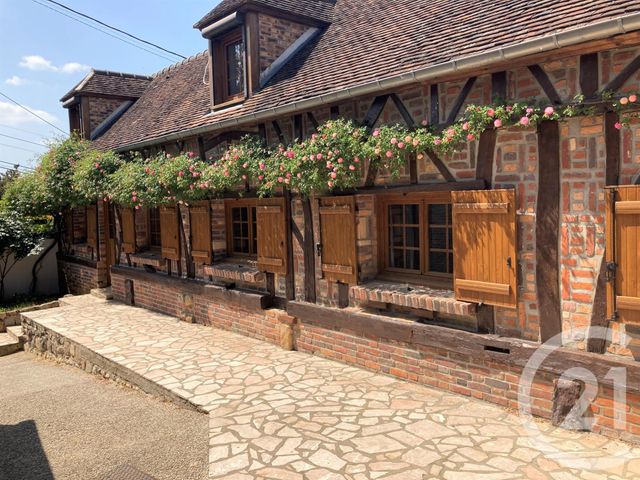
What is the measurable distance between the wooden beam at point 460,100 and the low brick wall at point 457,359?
2171mm

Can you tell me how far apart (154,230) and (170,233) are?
6.29 feet

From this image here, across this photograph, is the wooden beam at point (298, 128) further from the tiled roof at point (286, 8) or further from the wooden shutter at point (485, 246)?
the tiled roof at point (286, 8)

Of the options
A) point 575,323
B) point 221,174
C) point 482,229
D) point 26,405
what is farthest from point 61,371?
point 575,323

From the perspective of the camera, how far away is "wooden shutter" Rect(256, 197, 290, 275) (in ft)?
22.6

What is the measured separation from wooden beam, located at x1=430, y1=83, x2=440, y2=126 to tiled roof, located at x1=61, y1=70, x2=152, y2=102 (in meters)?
12.4

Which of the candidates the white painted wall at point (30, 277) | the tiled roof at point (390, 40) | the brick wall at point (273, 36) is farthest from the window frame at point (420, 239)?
the white painted wall at point (30, 277)

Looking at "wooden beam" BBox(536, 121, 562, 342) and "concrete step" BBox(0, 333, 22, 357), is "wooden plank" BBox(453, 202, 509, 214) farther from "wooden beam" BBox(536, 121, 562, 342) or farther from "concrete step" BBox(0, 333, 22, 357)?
"concrete step" BBox(0, 333, 22, 357)

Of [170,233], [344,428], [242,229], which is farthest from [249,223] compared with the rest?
[344,428]

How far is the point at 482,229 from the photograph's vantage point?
4.61 m

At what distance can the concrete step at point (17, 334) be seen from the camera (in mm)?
11250

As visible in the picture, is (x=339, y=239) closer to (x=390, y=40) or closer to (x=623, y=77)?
(x=390, y=40)

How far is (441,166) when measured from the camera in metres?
4.98

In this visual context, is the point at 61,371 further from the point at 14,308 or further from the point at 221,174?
the point at 14,308

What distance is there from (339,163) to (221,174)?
2386mm
